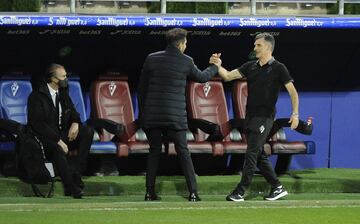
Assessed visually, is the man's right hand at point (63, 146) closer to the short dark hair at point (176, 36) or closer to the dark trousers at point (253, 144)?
the short dark hair at point (176, 36)

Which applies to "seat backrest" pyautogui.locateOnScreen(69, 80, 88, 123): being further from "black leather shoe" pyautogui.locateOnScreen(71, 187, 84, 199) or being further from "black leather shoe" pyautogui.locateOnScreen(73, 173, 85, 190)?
"black leather shoe" pyautogui.locateOnScreen(71, 187, 84, 199)

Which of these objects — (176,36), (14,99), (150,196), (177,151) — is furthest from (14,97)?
(176,36)

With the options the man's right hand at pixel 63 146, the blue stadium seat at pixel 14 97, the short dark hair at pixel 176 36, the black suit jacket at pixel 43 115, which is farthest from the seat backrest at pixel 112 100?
the short dark hair at pixel 176 36

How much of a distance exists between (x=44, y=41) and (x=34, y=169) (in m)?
2.97

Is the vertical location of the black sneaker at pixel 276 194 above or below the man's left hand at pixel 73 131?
below

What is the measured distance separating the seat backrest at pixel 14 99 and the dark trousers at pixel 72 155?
1371mm

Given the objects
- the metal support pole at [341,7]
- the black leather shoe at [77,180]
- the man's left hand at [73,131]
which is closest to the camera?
the black leather shoe at [77,180]

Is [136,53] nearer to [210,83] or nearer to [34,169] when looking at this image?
[210,83]

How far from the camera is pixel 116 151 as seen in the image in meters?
14.6

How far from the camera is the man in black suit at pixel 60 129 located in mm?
13195

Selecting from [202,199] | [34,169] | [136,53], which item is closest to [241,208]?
[202,199]

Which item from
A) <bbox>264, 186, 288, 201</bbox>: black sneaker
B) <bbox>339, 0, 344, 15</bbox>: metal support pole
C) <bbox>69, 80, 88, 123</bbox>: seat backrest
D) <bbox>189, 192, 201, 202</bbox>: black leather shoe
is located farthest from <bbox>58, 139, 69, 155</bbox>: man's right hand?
<bbox>339, 0, 344, 15</bbox>: metal support pole

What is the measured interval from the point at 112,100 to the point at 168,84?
2897 mm

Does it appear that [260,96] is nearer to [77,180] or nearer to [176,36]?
[176,36]
